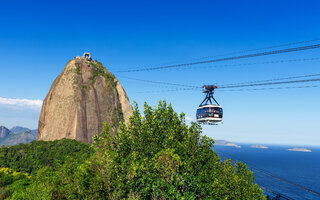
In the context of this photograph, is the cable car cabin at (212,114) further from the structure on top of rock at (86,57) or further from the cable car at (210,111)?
the structure on top of rock at (86,57)

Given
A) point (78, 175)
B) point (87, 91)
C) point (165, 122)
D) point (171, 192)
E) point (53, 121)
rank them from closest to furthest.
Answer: point (171, 192) → point (78, 175) → point (165, 122) → point (53, 121) → point (87, 91)

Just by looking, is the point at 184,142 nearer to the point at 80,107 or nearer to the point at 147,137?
the point at 147,137

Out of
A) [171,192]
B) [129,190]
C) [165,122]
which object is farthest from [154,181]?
[165,122]

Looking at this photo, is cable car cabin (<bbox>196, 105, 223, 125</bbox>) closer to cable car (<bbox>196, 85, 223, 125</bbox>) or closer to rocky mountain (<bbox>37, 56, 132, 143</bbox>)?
cable car (<bbox>196, 85, 223, 125</bbox>)

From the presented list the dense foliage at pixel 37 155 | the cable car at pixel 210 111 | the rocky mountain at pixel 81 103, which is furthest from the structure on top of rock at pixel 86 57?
the cable car at pixel 210 111

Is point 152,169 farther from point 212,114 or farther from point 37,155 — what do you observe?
point 37,155

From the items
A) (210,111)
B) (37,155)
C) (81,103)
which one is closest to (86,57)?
(81,103)
